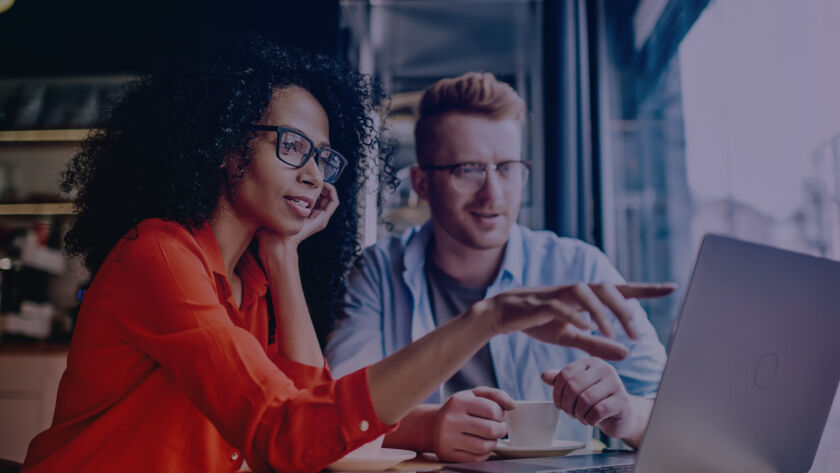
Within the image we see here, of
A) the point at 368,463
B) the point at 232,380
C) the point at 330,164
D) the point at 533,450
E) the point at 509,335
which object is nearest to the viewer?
the point at 232,380

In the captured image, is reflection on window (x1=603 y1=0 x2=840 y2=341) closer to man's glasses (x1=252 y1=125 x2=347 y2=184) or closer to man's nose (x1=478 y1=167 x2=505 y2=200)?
man's nose (x1=478 y1=167 x2=505 y2=200)

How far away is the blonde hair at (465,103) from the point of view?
185cm

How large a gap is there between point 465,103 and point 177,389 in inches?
44.8

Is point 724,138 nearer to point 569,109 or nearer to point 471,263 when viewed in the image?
point 569,109

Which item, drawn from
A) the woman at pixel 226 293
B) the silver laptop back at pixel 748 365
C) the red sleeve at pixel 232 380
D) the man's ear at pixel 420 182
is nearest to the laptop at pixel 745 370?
the silver laptop back at pixel 748 365

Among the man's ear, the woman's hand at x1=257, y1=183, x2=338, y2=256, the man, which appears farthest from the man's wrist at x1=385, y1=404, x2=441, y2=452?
the man's ear

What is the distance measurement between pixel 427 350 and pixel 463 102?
1.16 m

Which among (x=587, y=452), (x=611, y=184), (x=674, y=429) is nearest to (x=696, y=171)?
(x=611, y=184)

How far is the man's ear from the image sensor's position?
191cm

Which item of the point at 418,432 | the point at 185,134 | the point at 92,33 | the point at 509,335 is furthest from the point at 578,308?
the point at 92,33

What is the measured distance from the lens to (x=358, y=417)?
2.77ft

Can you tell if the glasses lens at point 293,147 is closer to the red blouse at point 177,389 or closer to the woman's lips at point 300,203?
the woman's lips at point 300,203

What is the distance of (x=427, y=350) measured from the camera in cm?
83

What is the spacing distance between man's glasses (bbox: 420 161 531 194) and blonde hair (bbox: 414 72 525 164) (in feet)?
0.38
